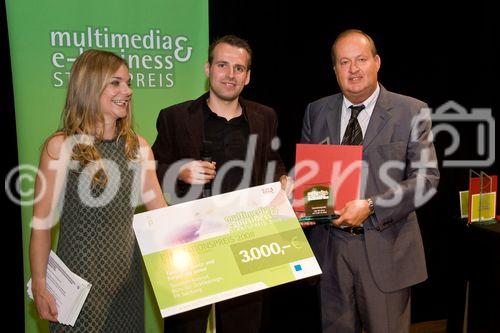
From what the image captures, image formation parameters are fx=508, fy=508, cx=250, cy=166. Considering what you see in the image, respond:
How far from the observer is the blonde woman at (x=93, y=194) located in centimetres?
197

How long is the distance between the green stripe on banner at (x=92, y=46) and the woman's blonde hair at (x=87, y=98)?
3.35 feet

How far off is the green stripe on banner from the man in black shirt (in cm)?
65

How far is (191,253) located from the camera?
2061mm

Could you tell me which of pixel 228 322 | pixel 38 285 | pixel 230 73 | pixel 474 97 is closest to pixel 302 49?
pixel 230 73

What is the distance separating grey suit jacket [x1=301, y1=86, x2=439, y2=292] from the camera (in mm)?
2322

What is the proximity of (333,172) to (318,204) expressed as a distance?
6.3 inches

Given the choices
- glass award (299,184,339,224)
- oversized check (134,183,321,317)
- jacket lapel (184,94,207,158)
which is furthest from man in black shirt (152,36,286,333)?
glass award (299,184,339,224)

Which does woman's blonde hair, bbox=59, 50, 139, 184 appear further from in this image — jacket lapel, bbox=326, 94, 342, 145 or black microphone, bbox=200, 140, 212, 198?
jacket lapel, bbox=326, 94, 342, 145

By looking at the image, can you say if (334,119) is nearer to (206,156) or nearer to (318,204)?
(318,204)

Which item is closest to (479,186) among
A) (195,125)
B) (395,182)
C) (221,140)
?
(395,182)

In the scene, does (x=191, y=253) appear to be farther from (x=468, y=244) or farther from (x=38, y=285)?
(x=468, y=244)

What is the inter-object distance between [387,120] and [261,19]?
4.63ft

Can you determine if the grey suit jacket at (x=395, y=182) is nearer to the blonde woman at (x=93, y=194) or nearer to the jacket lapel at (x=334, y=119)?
the jacket lapel at (x=334, y=119)

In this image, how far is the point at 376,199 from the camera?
2285 millimetres
